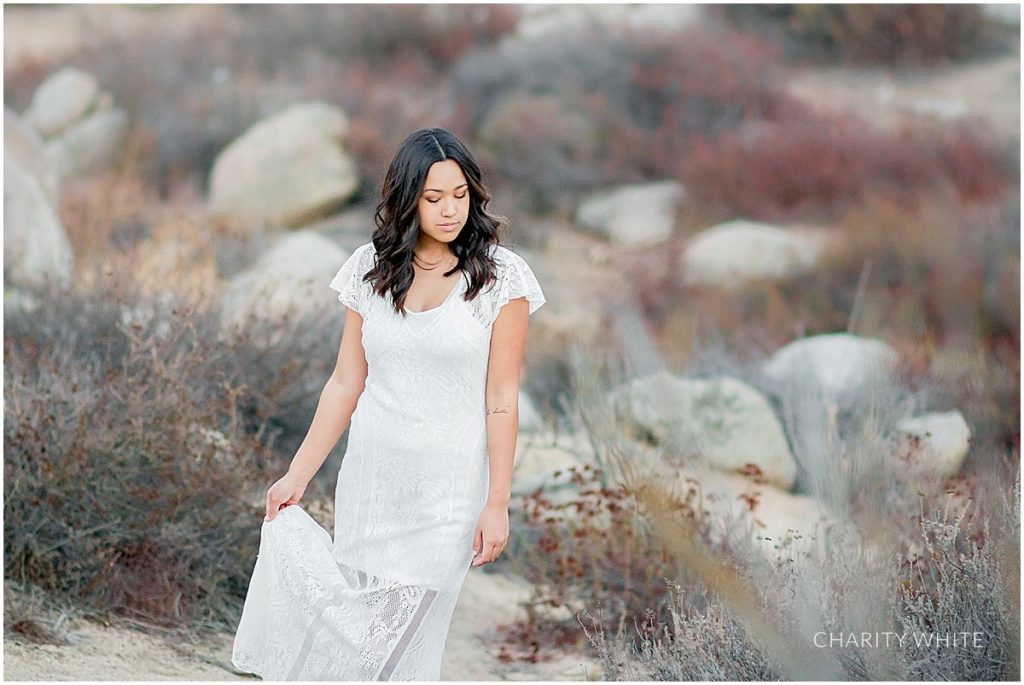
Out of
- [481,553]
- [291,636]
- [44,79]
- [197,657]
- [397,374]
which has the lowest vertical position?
[197,657]

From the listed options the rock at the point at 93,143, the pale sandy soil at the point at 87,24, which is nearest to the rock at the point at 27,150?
the rock at the point at 93,143

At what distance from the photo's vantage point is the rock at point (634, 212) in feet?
32.2

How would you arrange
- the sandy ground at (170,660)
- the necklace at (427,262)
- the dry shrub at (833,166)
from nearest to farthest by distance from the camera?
the necklace at (427,262) → the sandy ground at (170,660) → the dry shrub at (833,166)

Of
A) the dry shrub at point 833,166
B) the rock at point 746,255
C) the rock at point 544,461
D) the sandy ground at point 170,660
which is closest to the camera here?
the sandy ground at point 170,660

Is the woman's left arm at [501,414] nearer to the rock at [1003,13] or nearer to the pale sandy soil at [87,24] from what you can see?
the rock at [1003,13]

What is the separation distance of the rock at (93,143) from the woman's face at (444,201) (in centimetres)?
913

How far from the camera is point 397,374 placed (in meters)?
2.66

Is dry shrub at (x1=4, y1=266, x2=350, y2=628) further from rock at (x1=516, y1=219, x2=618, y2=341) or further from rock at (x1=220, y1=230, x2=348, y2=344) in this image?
rock at (x1=516, y1=219, x2=618, y2=341)

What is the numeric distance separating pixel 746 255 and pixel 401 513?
21.8 feet

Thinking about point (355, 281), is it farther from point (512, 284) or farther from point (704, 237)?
point (704, 237)

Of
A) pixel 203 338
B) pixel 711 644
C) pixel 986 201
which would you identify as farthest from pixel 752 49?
pixel 711 644

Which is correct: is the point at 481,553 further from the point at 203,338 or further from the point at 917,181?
the point at 917,181

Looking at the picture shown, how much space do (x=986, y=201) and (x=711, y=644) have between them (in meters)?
6.60

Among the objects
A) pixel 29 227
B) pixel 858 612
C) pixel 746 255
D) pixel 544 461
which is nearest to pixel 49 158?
pixel 29 227
